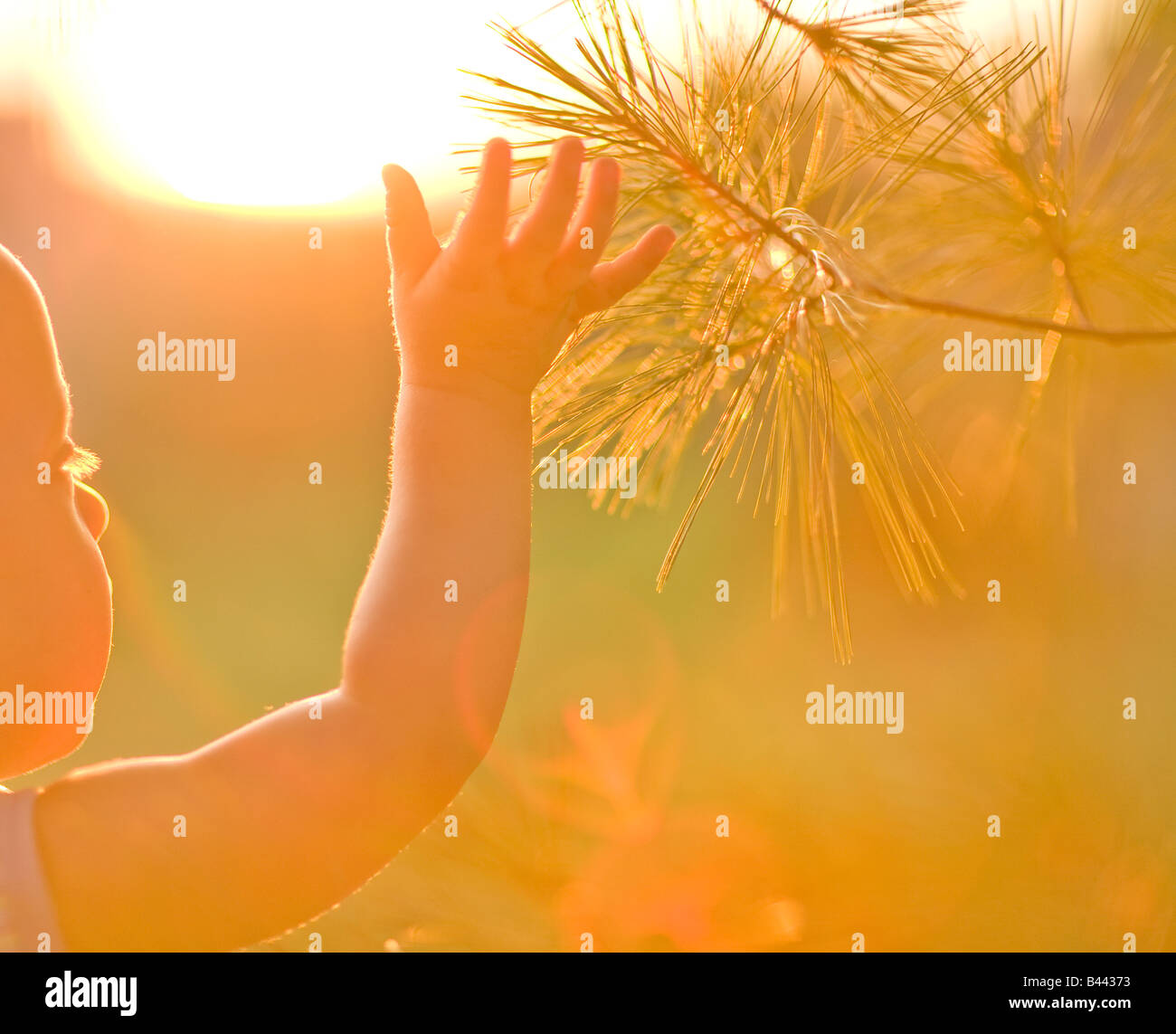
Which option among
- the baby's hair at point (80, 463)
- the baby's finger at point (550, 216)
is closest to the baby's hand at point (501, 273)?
the baby's finger at point (550, 216)

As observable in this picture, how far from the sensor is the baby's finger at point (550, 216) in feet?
1.04

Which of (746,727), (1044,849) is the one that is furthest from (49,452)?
(746,727)

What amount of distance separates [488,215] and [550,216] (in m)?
0.02

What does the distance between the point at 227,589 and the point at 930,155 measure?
5.57ft

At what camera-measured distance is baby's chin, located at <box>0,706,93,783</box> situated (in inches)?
12.9

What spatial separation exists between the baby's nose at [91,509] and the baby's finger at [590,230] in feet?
0.64

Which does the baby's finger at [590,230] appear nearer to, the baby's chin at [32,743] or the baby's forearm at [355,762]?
the baby's forearm at [355,762]

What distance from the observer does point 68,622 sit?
0.33 metres

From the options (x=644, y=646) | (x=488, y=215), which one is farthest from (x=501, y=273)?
(x=644, y=646)

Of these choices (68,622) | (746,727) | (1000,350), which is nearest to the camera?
(68,622)

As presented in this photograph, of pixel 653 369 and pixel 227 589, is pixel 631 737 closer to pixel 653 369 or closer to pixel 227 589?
pixel 653 369

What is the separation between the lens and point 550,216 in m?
0.32

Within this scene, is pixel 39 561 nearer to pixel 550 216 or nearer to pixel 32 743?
pixel 32 743

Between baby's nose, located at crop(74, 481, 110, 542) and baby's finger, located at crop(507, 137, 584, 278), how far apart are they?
187 millimetres
